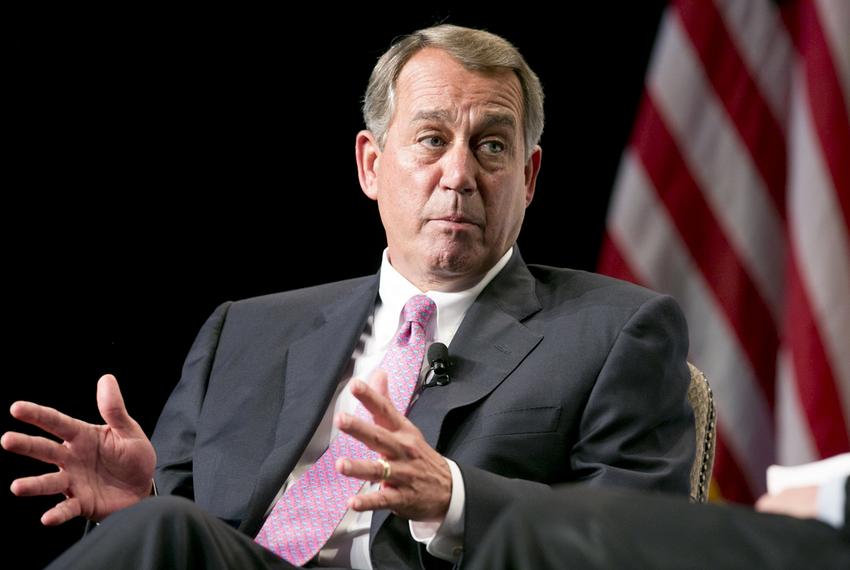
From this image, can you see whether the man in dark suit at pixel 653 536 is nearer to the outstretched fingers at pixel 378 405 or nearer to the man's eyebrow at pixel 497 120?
the outstretched fingers at pixel 378 405

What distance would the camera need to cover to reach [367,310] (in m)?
2.58

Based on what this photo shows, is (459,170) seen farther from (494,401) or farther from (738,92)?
(738,92)

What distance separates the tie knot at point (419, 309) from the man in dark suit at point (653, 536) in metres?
1.24

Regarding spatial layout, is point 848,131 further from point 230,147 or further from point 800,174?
point 230,147

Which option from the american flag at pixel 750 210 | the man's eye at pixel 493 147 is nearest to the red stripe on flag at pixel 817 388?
the american flag at pixel 750 210

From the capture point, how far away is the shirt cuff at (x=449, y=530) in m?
1.95

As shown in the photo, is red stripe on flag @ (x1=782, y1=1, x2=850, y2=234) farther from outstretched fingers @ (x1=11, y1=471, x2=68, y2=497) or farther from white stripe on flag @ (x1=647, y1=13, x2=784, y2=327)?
outstretched fingers @ (x1=11, y1=471, x2=68, y2=497)

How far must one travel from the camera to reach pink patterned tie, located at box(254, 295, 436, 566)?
86.2 inches

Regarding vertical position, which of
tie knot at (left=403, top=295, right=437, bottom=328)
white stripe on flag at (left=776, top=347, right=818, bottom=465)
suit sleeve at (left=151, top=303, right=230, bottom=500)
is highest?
tie knot at (left=403, top=295, right=437, bottom=328)

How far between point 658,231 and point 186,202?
4.23ft

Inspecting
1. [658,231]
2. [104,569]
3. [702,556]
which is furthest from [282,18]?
[702,556]

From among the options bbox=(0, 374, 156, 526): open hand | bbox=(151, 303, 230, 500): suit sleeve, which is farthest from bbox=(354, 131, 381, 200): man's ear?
bbox=(0, 374, 156, 526): open hand

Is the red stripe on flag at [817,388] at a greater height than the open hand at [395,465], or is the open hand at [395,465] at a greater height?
the open hand at [395,465]

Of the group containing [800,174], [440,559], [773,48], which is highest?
[773,48]
